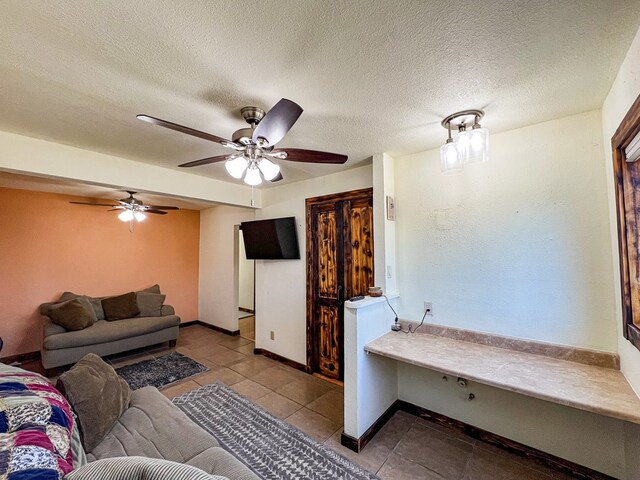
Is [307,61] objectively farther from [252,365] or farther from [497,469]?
[252,365]

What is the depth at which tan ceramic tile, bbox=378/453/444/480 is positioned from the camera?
1.75 metres

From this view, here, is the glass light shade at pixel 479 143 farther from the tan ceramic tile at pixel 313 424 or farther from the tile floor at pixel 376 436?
the tan ceramic tile at pixel 313 424

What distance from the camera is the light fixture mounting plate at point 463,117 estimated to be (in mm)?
1785

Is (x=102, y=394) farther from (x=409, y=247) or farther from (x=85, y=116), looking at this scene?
(x=409, y=247)

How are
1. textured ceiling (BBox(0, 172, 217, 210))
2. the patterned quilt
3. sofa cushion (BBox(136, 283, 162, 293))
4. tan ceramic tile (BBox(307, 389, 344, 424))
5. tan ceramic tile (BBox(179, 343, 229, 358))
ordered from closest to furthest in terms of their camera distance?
1. the patterned quilt
2. tan ceramic tile (BBox(307, 389, 344, 424))
3. textured ceiling (BBox(0, 172, 217, 210))
4. tan ceramic tile (BBox(179, 343, 229, 358))
5. sofa cushion (BBox(136, 283, 162, 293))

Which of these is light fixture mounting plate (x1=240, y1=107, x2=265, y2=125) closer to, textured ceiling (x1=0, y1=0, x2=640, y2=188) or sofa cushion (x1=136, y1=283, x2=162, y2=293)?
textured ceiling (x1=0, y1=0, x2=640, y2=188)

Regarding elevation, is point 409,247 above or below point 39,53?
below

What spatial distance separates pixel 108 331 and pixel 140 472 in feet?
11.9

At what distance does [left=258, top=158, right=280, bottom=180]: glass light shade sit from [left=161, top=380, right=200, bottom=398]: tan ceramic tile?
8.57 feet

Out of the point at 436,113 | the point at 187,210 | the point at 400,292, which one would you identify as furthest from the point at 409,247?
the point at 187,210

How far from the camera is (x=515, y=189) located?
6.66ft

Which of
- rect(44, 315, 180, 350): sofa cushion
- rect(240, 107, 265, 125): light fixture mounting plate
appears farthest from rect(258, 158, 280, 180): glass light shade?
rect(44, 315, 180, 350): sofa cushion

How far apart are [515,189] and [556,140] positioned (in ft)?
1.32

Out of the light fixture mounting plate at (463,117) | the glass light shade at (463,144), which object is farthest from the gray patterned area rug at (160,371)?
the light fixture mounting plate at (463,117)
